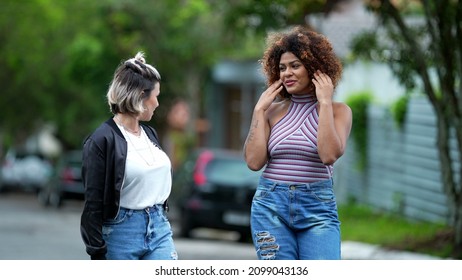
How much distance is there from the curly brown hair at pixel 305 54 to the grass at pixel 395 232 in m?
6.74

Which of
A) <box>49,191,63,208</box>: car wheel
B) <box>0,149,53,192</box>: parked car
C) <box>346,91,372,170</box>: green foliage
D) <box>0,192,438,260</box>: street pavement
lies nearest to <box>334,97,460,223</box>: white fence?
<box>346,91,372,170</box>: green foliage

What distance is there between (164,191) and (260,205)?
0.49 m

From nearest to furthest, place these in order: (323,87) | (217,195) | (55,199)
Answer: (323,87) → (217,195) → (55,199)

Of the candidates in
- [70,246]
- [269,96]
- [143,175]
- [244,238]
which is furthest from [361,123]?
[143,175]

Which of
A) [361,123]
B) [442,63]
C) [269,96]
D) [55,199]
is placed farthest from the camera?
[55,199]

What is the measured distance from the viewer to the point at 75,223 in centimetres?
2447

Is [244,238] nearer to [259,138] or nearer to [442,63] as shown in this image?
[442,63]

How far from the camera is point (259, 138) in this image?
5680 mm

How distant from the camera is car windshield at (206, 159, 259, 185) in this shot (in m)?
17.8

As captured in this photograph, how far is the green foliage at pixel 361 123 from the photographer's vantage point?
2119 cm

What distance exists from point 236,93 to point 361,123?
15.0 m
